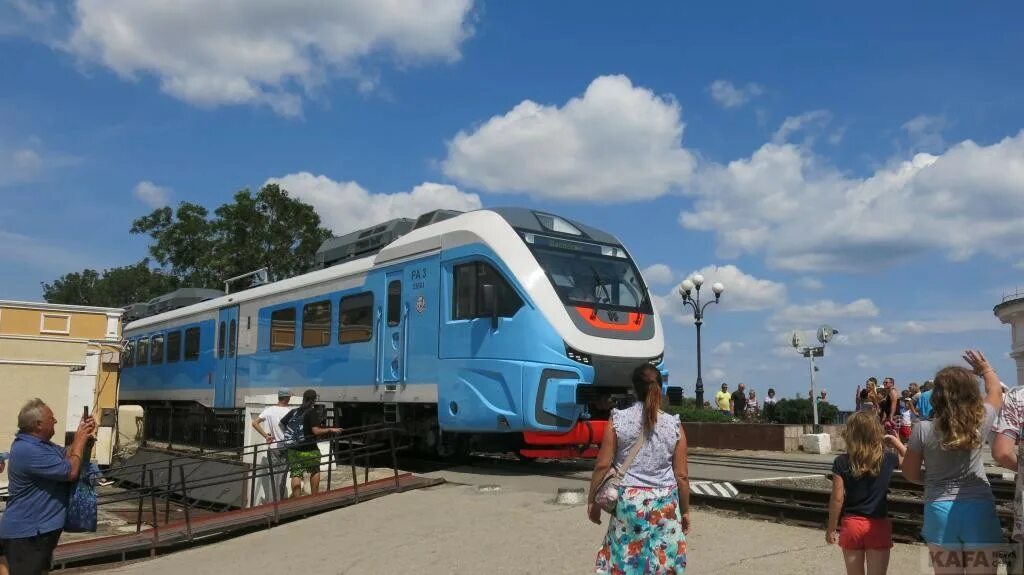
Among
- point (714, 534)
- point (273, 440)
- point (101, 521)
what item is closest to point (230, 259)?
point (101, 521)

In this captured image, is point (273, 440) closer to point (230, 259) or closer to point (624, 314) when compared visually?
point (624, 314)

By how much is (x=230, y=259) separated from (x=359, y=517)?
103 feet

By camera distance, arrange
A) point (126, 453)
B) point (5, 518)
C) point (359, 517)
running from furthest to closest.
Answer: point (126, 453), point (359, 517), point (5, 518)

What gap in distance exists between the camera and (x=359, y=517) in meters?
10.8

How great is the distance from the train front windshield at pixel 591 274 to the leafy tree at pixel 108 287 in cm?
5032

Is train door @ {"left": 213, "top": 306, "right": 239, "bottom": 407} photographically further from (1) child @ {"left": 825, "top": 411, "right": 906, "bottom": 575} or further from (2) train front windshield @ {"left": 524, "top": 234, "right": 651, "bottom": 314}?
(1) child @ {"left": 825, "top": 411, "right": 906, "bottom": 575}

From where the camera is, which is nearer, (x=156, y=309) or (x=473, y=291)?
(x=473, y=291)

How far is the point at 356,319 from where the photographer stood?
14844 mm

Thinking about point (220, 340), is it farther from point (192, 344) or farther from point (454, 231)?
point (454, 231)

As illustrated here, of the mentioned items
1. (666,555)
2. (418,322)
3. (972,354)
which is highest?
(418,322)

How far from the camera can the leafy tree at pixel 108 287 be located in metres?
66.9

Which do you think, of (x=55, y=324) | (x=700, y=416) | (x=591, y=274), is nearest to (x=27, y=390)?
(x=55, y=324)

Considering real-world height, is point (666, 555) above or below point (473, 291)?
below

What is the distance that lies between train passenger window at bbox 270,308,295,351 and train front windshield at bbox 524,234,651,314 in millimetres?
6156
